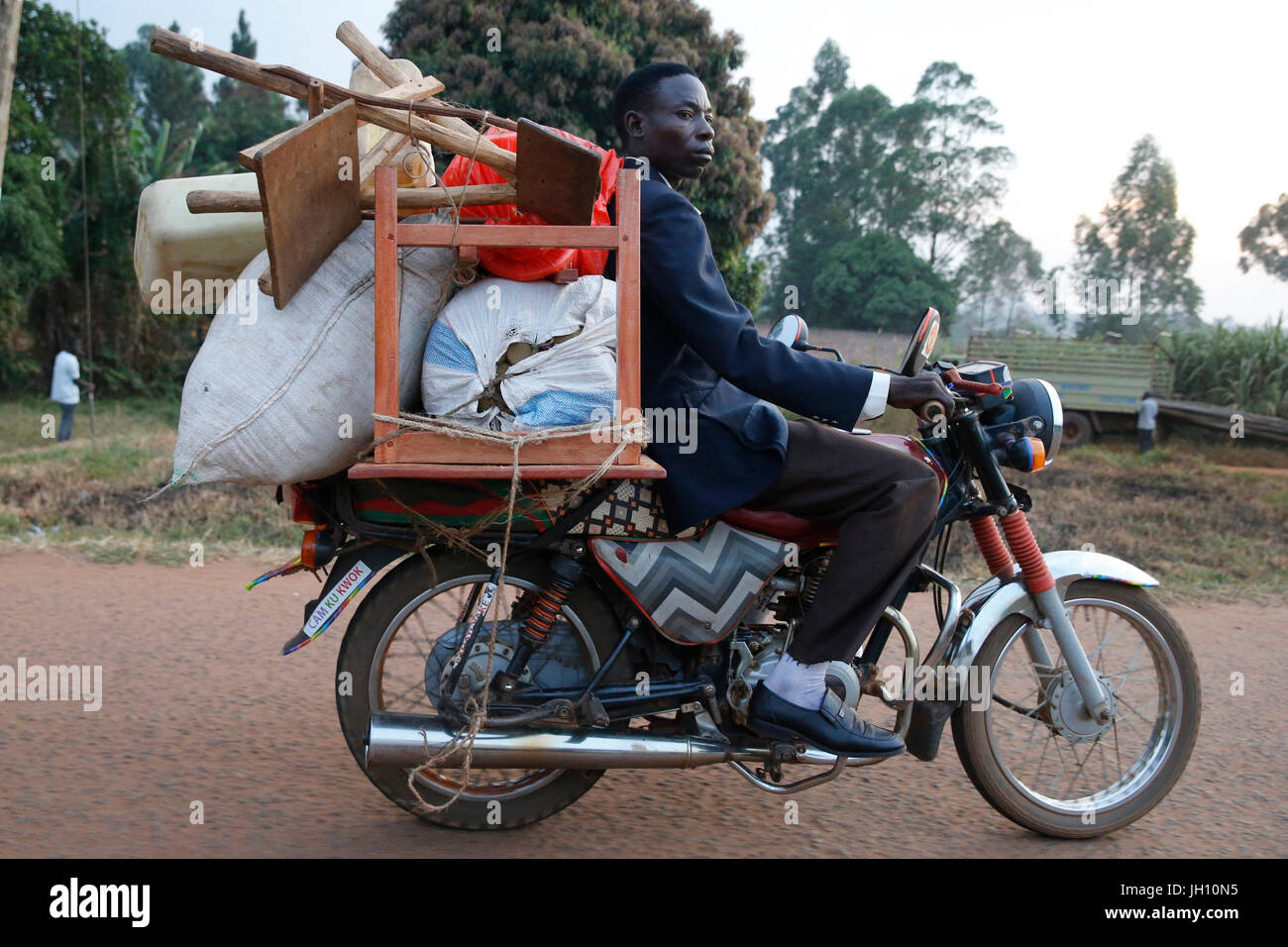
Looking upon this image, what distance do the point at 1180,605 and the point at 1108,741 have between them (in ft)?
11.3

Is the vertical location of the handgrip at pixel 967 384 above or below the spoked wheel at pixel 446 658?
above

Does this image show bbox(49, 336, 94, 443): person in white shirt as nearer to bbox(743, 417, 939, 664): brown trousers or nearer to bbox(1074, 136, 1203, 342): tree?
bbox(743, 417, 939, 664): brown trousers

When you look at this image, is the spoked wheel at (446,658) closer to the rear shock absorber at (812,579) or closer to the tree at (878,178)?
the rear shock absorber at (812,579)

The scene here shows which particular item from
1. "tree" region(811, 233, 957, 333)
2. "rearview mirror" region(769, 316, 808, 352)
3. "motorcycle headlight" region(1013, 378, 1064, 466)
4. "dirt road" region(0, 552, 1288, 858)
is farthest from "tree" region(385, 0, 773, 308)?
"tree" region(811, 233, 957, 333)


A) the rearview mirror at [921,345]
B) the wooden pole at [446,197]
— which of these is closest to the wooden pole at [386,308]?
the wooden pole at [446,197]

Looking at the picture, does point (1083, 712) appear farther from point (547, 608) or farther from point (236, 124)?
point (236, 124)

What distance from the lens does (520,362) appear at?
2762 millimetres

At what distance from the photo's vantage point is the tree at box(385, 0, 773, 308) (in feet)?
43.9

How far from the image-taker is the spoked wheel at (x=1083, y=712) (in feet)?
10.9

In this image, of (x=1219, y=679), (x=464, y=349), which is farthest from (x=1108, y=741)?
(x=464, y=349)

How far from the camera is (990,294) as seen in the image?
150 feet

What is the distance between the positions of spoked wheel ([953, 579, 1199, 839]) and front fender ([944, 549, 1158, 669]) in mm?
43

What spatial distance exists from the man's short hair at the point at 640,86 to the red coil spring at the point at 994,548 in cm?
155
